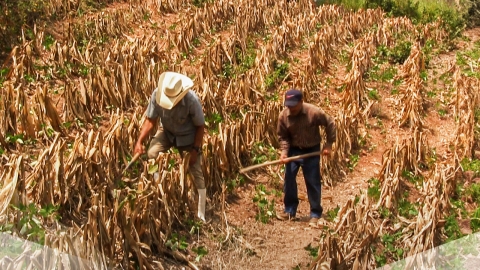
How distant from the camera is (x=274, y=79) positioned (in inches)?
483

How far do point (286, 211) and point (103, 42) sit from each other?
5.88 metres

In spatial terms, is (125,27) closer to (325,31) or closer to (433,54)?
(325,31)

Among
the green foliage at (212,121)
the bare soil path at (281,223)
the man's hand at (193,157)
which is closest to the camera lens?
the bare soil path at (281,223)

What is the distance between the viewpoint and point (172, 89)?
273 inches

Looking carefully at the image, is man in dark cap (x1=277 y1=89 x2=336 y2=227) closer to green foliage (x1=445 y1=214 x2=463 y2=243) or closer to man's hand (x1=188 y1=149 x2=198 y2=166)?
man's hand (x1=188 y1=149 x2=198 y2=166)

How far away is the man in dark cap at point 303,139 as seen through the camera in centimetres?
771

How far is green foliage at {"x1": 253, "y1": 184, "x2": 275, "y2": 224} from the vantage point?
26.9 feet

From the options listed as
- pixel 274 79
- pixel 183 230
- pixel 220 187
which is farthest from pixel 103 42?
pixel 183 230

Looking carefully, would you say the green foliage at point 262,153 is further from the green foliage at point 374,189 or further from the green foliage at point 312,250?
the green foliage at point 312,250

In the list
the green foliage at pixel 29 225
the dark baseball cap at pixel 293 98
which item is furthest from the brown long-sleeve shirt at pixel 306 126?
the green foliage at pixel 29 225

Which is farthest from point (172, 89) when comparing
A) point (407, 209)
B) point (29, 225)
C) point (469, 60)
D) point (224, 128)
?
point (469, 60)

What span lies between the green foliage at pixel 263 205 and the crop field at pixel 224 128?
0.7 inches

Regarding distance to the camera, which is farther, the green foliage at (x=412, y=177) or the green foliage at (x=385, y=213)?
the green foliage at (x=412, y=177)

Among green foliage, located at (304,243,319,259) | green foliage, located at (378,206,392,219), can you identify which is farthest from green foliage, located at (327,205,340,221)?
green foliage, located at (304,243,319,259)
